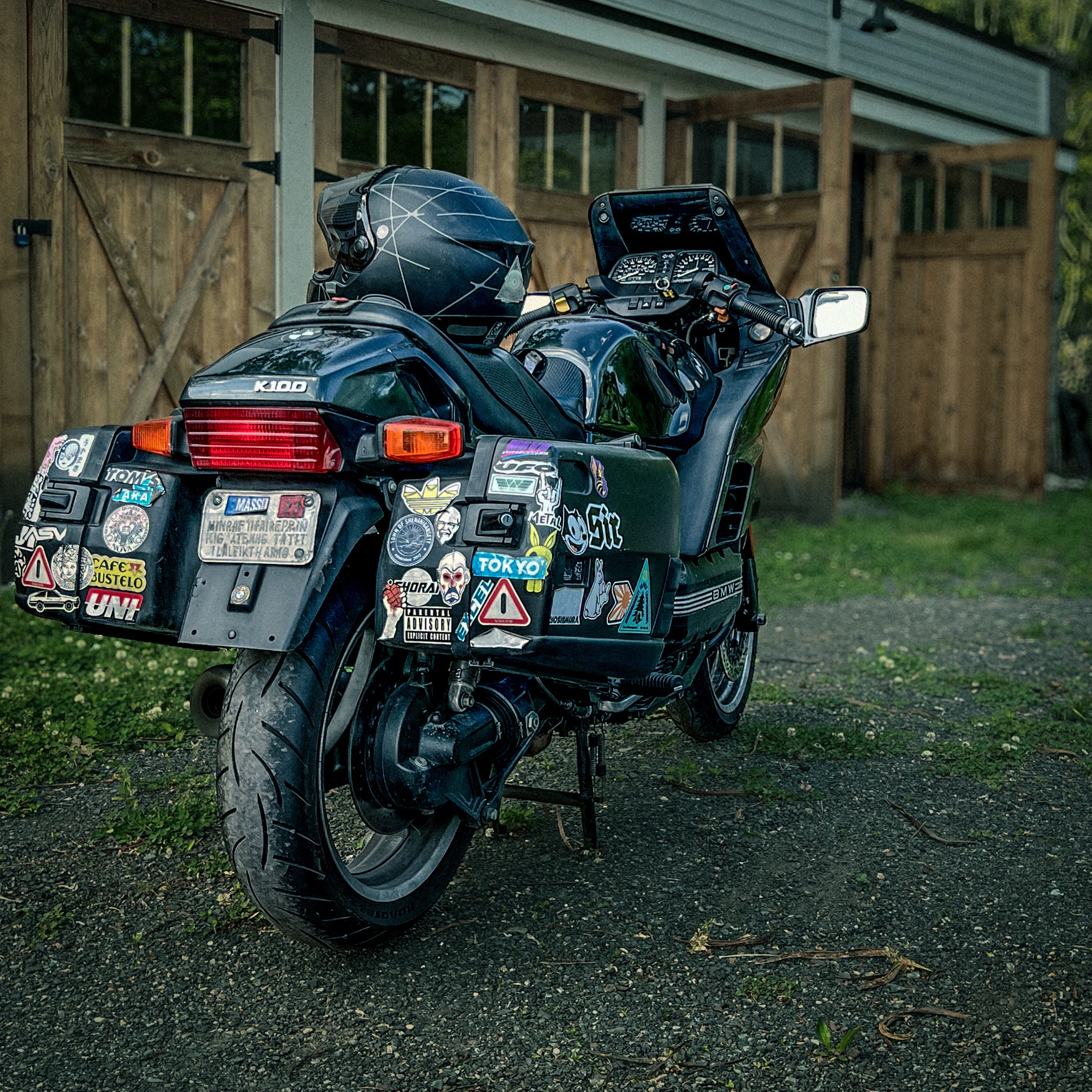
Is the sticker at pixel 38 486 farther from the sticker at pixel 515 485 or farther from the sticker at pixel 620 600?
the sticker at pixel 620 600

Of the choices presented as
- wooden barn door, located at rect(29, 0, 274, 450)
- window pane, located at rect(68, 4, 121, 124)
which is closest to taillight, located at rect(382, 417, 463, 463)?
wooden barn door, located at rect(29, 0, 274, 450)

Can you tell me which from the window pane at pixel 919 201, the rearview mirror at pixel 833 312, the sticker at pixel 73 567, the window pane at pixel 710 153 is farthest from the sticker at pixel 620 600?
the window pane at pixel 919 201

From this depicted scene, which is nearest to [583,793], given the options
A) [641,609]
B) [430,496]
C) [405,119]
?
[641,609]

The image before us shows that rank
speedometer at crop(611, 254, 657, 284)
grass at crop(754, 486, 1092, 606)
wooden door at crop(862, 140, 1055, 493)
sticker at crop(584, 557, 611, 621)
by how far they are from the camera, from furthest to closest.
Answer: wooden door at crop(862, 140, 1055, 493) < grass at crop(754, 486, 1092, 606) < speedometer at crop(611, 254, 657, 284) < sticker at crop(584, 557, 611, 621)

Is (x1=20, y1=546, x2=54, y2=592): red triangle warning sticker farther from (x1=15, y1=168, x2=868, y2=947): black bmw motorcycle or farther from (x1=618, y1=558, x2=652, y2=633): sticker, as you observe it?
(x1=618, y1=558, x2=652, y2=633): sticker

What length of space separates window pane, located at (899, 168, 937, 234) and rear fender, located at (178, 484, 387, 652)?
33.0ft

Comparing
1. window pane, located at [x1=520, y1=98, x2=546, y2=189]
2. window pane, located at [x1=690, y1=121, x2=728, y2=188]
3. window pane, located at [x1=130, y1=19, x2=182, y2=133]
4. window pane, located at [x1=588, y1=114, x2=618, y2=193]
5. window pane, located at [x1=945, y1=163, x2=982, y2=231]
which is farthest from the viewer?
window pane, located at [x1=945, y1=163, x2=982, y2=231]

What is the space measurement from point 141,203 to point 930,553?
16.0ft

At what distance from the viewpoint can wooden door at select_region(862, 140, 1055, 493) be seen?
34.7 feet

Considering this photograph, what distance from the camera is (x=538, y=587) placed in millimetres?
2266

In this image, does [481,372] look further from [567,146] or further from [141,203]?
[567,146]

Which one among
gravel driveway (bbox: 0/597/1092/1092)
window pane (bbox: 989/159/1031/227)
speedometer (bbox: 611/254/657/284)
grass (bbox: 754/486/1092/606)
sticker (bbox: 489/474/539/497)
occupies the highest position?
window pane (bbox: 989/159/1031/227)

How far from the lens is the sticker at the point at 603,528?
2.43 meters

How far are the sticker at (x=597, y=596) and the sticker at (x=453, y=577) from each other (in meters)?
0.26
